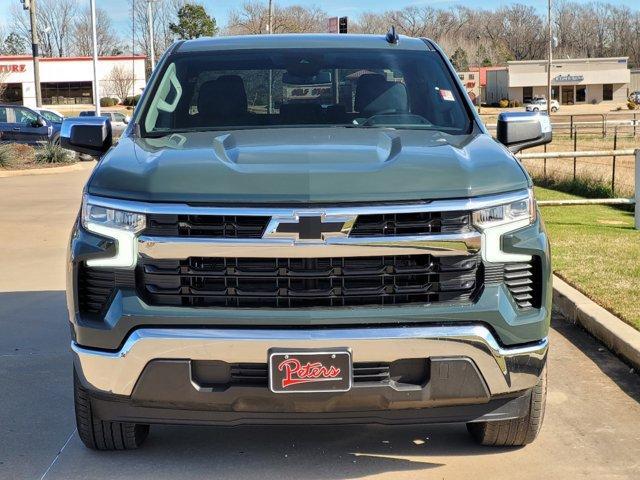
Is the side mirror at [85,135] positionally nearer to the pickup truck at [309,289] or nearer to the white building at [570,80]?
the pickup truck at [309,289]

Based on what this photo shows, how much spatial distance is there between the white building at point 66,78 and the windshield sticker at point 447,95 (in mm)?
74420

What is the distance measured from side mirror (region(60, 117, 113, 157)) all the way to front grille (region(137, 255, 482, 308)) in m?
1.60

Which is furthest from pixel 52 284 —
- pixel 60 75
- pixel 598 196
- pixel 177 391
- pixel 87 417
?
pixel 60 75

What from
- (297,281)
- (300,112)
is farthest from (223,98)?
(297,281)

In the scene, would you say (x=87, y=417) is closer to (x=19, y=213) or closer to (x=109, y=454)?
(x=109, y=454)

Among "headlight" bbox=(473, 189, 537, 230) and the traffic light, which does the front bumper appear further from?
the traffic light

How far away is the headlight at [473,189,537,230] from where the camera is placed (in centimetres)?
378

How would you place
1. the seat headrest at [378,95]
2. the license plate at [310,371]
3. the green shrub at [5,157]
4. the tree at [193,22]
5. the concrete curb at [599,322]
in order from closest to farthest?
the license plate at [310,371] < the seat headrest at [378,95] < the concrete curb at [599,322] < the green shrub at [5,157] < the tree at [193,22]

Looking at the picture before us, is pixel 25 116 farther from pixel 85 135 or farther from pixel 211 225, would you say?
pixel 211 225

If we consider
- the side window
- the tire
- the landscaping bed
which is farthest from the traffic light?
the tire

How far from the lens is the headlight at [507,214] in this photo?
3.78 metres

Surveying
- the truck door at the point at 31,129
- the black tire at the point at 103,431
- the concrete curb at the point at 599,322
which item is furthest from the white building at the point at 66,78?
the black tire at the point at 103,431

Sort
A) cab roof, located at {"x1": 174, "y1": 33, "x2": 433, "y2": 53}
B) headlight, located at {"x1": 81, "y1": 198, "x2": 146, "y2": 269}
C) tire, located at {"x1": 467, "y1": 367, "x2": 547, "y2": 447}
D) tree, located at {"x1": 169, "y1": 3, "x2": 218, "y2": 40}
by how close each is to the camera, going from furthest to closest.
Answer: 1. tree, located at {"x1": 169, "y1": 3, "x2": 218, "y2": 40}
2. cab roof, located at {"x1": 174, "y1": 33, "x2": 433, "y2": 53}
3. tire, located at {"x1": 467, "y1": 367, "x2": 547, "y2": 447}
4. headlight, located at {"x1": 81, "y1": 198, "x2": 146, "y2": 269}

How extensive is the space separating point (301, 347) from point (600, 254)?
6.49m
